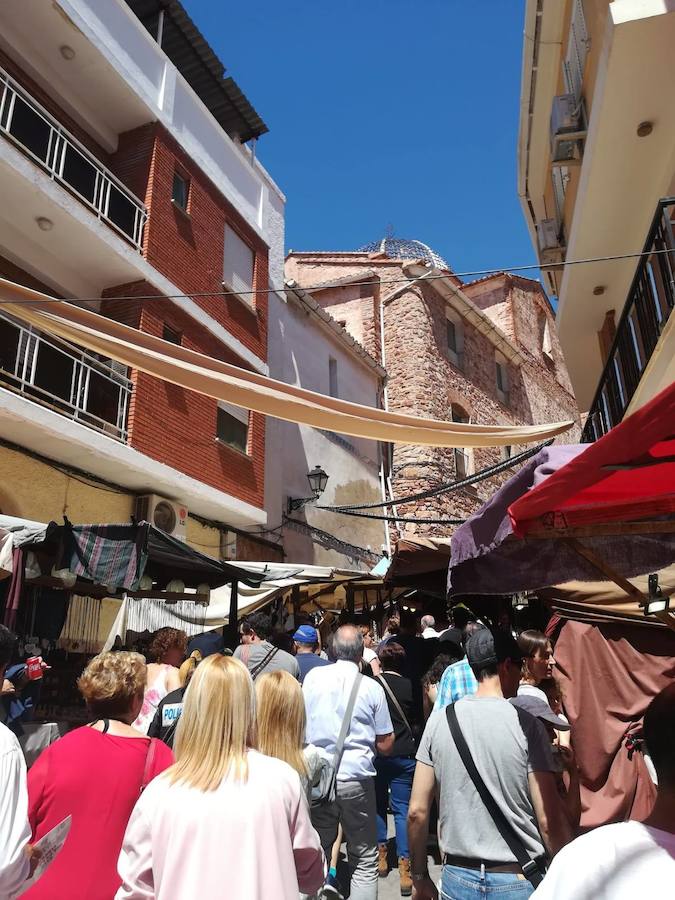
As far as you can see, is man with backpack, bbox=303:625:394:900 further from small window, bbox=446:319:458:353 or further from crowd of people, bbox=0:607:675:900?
small window, bbox=446:319:458:353

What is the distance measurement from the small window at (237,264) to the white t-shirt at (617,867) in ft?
45.5

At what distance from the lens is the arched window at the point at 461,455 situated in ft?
74.1

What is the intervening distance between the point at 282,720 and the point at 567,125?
31.5 feet

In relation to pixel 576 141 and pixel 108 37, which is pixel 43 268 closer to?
pixel 108 37

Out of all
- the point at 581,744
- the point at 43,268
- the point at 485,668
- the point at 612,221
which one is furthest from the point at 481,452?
the point at 485,668

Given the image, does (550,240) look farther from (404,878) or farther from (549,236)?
(404,878)

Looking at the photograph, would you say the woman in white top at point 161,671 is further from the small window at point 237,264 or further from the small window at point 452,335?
the small window at point 452,335

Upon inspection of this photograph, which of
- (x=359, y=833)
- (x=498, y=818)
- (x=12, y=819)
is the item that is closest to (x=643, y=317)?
(x=359, y=833)

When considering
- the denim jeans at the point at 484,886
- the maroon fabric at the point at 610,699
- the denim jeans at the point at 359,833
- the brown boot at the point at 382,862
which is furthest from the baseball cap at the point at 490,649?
the brown boot at the point at 382,862

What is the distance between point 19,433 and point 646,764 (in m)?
8.27

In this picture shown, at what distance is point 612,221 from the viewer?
33.2 feet

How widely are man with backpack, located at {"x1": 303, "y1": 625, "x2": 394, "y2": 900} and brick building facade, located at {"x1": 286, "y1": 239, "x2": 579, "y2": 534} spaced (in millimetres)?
15082

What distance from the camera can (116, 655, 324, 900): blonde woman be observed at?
2402 mm

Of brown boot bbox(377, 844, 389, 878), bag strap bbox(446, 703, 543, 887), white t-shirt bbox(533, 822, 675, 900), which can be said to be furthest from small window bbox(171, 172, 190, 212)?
white t-shirt bbox(533, 822, 675, 900)
